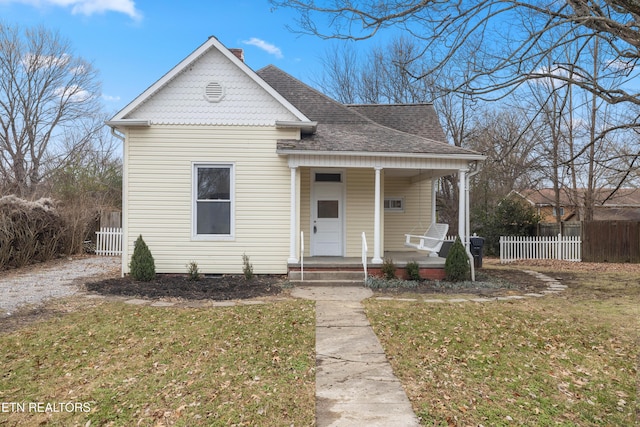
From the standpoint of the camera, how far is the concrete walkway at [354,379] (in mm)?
3500

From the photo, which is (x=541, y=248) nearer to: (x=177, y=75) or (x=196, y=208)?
(x=196, y=208)

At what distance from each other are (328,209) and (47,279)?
7.28m

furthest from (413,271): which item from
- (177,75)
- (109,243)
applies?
(109,243)

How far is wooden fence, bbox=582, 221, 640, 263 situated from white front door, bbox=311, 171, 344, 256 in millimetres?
Result: 10887

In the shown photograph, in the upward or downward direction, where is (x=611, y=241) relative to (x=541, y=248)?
upward

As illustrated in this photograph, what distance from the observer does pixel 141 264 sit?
9656 millimetres

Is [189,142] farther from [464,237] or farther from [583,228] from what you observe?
[583,228]

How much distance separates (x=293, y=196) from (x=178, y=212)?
282 centimetres

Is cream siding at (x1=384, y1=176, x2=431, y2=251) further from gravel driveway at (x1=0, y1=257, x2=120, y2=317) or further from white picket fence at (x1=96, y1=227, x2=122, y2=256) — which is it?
white picket fence at (x1=96, y1=227, x2=122, y2=256)

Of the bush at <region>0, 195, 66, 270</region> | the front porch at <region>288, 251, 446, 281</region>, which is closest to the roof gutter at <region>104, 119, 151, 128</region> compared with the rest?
the front porch at <region>288, 251, 446, 281</region>

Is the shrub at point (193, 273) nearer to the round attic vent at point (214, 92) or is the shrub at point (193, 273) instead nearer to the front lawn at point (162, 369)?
the front lawn at point (162, 369)

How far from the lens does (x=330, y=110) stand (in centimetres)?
1275

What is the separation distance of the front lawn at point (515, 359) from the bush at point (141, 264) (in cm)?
525

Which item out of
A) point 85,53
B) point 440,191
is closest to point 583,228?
point 440,191
